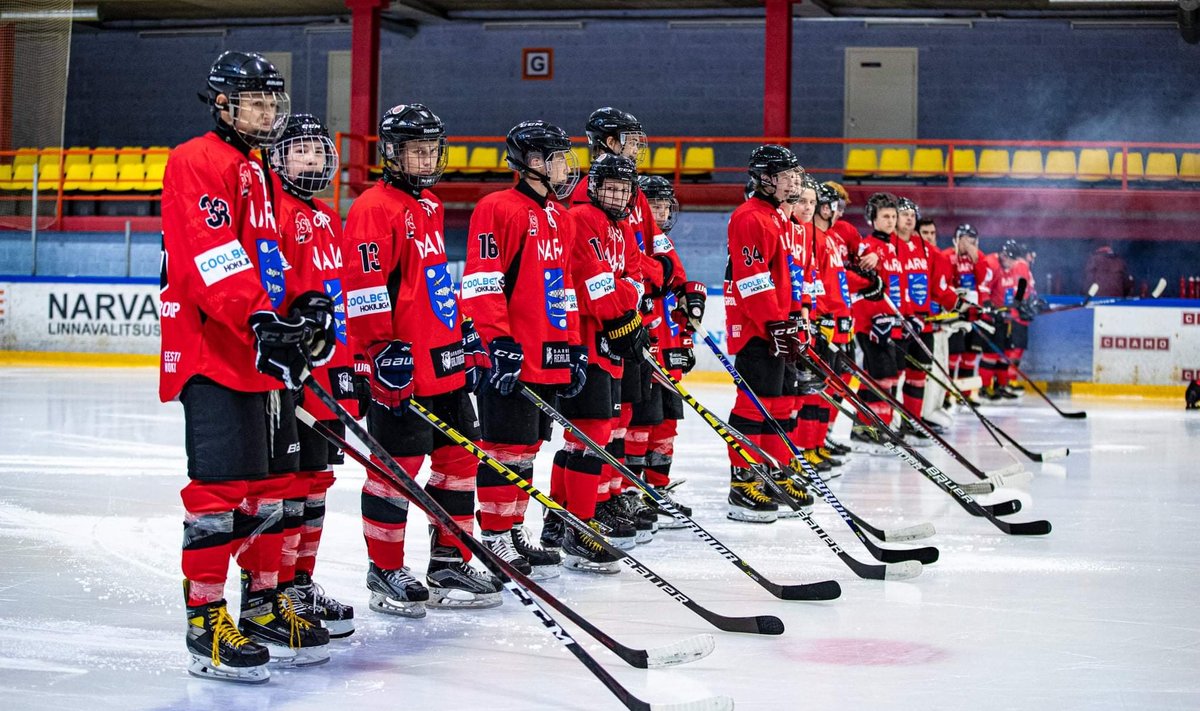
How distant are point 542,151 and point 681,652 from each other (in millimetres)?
1855

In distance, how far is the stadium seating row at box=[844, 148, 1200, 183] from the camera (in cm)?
1555

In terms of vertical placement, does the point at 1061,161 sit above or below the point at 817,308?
above

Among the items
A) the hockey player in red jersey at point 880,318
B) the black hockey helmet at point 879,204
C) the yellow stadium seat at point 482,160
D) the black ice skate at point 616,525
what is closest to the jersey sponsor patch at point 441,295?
the black ice skate at point 616,525

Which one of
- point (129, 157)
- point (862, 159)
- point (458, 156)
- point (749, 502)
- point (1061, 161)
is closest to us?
point (749, 502)

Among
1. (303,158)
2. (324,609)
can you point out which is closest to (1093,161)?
(303,158)

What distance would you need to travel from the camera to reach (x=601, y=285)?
4770 mm

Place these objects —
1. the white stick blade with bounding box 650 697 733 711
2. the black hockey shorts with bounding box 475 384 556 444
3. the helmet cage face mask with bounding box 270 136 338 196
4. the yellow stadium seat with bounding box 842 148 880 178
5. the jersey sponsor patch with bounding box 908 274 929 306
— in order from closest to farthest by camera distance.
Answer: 1. the white stick blade with bounding box 650 697 733 711
2. the helmet cage face mask with bounding box 270 136 338 196
3. the black hockey shorts with bounding box 475 384 556 444
4. the jersey sponsor patch with bounding box 908 274 929 306
5. the yellow stadium seat with bounding box 842 148 880 178

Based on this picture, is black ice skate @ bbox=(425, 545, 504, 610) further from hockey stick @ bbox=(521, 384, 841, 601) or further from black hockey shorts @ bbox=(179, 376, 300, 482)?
black hockey shorts @ bbox=(179, 376, 300, 482)

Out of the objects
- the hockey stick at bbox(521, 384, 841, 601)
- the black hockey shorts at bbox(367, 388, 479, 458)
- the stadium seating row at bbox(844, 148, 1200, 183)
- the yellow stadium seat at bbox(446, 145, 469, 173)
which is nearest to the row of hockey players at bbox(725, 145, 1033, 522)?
the hockey stick at bbox(521, 384, 841, 601)

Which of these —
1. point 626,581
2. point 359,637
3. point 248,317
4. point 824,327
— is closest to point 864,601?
point 626,581

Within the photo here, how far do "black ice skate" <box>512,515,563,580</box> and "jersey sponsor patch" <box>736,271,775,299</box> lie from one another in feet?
5.89

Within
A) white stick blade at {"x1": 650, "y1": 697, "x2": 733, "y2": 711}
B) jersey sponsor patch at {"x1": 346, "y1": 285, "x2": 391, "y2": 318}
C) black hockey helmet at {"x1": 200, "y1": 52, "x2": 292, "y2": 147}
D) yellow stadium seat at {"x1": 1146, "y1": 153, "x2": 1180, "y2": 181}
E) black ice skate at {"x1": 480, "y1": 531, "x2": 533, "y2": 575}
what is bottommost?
white stick blade at {"x1": 650, "y1": 697, "x2": 733, "y2": 711}

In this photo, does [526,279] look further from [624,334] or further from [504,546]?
[504,546]

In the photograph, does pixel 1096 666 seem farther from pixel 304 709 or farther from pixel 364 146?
pixel 364 146
